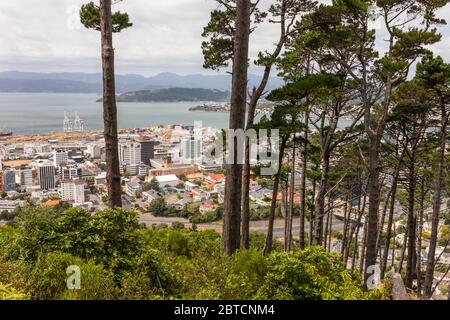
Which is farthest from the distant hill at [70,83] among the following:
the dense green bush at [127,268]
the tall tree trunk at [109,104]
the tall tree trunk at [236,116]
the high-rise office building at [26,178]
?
the dense green bush at [127,268]

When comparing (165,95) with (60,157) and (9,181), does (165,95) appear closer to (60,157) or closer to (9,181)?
(60,157)

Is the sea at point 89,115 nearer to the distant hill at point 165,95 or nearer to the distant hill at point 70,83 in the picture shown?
the distant hill at point 165,95

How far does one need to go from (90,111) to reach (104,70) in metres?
92.8

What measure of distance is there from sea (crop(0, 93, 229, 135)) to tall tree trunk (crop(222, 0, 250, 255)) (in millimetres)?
39949

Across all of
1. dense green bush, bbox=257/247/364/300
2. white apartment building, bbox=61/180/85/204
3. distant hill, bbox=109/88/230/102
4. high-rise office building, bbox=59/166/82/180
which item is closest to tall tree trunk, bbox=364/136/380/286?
dense green bush, bbox=257/247/364/300

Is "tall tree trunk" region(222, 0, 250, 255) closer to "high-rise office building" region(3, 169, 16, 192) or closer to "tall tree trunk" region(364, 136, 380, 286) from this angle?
"tall tree trunk" region(364, 136, 380, 286)

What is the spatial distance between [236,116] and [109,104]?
66.0 inches

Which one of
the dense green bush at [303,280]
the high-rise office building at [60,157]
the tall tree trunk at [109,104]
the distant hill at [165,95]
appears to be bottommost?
Answer: the high-rise office building at [60,157]

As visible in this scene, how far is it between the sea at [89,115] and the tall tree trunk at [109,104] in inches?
1563

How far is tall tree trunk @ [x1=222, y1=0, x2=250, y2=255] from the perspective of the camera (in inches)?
183

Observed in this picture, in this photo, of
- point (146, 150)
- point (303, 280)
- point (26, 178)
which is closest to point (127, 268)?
point (303, 280)

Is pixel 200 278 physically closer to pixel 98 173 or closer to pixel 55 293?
pixel 55 293

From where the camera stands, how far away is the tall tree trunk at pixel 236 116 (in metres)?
4.65
